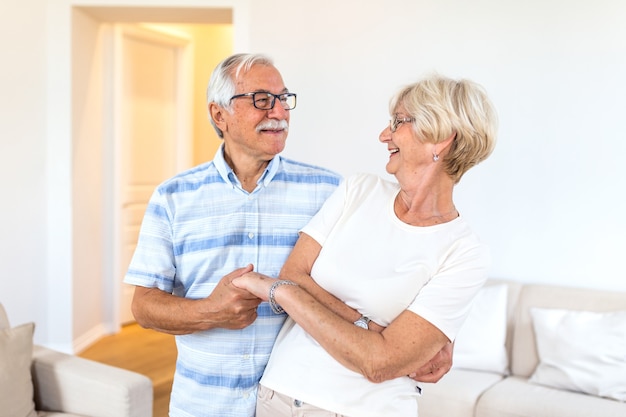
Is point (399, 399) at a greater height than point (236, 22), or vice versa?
point (236, 22)

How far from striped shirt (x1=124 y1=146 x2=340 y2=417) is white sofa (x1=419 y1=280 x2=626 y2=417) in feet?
5.43

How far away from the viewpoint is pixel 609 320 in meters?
3.20

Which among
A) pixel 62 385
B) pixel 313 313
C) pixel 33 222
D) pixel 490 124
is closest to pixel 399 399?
pixel 313 313

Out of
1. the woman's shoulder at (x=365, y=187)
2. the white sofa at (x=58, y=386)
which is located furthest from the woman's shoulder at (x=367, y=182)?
the white sofa at (x=58, y=386)

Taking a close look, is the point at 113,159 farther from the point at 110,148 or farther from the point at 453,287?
the point at 453,287

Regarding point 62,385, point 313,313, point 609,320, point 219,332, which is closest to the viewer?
point 313,313

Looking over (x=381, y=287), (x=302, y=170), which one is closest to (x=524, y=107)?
(x=302, y=170)

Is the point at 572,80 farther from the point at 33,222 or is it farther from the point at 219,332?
the point at 33,222

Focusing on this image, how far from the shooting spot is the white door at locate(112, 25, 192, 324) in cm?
561

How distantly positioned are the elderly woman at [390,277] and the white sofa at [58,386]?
117 centimetres

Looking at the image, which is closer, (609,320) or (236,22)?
(609,320)

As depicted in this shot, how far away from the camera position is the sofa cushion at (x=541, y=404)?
289cm

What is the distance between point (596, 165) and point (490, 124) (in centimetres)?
241

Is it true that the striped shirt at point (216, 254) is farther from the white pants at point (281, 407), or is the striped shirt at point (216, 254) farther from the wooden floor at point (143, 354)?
the wooden floor at point (143, 354)
